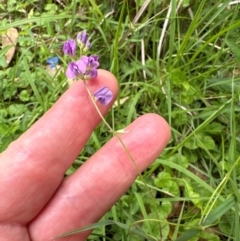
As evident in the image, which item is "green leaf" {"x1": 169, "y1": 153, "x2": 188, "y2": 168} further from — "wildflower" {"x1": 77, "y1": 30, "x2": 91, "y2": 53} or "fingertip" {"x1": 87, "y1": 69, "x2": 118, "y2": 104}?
"wildflower" {"x1": 77, "y1": 30, "x2": 91, "y2": 53}

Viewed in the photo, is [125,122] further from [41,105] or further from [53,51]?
[53,51]

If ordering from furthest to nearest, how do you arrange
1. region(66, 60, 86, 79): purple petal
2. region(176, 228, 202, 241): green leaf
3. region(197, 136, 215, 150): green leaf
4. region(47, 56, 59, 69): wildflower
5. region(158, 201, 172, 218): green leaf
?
1. region(47, 56, 59, 69): wildflower
2. region(197, 136, 215, 150): green leaf
3. region(158, 201, 172, 218): green leaf
4. region(66, 60, 86, 79): purple petal
5. region(176, 228, 202, 241): green leaf

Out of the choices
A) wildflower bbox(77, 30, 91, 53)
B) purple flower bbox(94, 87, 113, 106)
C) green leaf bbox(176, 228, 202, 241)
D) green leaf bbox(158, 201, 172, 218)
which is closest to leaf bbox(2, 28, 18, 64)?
wildflower bbox(77, 30, 91, 53)

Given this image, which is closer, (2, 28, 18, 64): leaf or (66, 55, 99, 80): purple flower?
(66, 55, 99, 80): purple flower

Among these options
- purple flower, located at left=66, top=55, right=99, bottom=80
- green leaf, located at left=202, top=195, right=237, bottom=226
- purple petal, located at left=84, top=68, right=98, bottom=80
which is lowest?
green leaf, located at left=202, top=195, right=237, bottom=226

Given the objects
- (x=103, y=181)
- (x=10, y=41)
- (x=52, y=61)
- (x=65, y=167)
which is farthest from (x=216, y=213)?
(x=10, y=41)

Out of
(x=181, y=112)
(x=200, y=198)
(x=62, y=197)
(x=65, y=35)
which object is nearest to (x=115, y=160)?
(x=62, y=197)

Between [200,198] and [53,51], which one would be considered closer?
[200,198]
